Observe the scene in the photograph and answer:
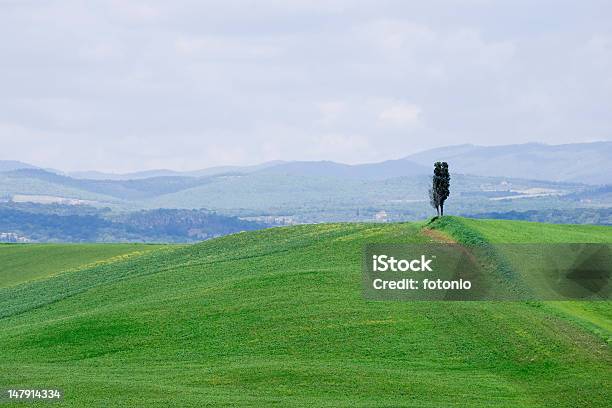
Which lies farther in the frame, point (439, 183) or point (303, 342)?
point (439, 183)

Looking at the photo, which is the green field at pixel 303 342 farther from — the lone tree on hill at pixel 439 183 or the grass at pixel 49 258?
the grass at pixel 49 258

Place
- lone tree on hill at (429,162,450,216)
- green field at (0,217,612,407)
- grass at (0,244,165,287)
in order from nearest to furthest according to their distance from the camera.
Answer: green field at (0,217,612,407) → lone tree on hill at (429,162,450,216) → grass at (0,244,165,287)

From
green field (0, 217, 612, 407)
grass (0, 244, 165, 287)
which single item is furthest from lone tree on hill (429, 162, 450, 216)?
grass (0, 244, 165, 287)

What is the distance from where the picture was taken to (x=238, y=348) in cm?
6006

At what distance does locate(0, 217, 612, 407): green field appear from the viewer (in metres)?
49.0

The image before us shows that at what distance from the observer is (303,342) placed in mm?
60000

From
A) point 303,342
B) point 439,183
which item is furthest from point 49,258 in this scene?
point 303,342

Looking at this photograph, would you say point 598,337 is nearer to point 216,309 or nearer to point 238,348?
point 238,348

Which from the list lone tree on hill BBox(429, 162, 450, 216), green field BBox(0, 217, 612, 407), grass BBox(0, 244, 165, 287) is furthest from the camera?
grass BBox(0, 244, 165, 287)

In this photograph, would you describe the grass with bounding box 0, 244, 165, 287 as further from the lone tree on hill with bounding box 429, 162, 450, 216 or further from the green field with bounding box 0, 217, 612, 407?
the lone tree on hill with bounding box 429, 162, 450, 216

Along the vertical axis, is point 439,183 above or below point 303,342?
above

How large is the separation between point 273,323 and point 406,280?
13.6 m

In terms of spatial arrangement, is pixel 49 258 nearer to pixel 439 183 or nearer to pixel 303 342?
pixel 439 183

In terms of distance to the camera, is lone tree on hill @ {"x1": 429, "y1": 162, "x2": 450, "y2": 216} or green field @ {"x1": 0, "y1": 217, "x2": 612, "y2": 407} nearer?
green field @ {"x1": 0, "y1": 217, "x2": 612, "y2": 407}
